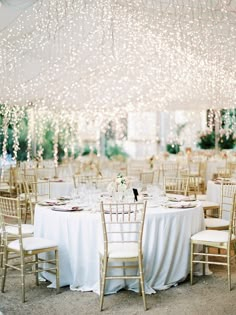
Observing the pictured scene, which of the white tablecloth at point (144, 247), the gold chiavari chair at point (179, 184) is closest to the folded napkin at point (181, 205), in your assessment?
the white tablecloth at point (144, 247)

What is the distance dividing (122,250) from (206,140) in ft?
42.7

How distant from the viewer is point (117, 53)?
1009 centimetres

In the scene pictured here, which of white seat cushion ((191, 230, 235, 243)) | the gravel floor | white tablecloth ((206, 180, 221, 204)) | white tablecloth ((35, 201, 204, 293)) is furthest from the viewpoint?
white tablecloth ((206, 180, 221, 204))

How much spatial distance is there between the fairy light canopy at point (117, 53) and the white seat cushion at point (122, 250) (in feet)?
11.0

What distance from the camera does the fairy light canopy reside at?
734 cm

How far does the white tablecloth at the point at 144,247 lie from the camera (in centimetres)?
522


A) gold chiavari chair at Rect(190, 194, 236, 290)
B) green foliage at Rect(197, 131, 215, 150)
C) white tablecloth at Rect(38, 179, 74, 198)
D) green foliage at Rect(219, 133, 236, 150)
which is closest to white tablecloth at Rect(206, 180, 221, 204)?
white tablecloth at Rect(38, 179, 74, 198)

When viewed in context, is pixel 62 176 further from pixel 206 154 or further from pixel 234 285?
pixel 206 154

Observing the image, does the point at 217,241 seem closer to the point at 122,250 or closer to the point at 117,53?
the point at 122,250

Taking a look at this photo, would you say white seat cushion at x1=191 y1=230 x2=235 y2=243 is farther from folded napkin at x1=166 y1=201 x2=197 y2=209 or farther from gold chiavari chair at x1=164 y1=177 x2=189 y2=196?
gold chiavari chair at x1=164 y1=177 x2=189 y2=196

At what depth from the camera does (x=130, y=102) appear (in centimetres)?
1370

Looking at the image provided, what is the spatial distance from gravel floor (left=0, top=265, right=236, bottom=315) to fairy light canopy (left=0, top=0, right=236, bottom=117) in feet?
11.6

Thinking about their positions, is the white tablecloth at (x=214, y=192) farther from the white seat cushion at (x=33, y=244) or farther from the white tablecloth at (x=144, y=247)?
the white seat cushion at (x=33, y=244)

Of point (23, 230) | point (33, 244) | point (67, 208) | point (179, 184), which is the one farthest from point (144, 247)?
point (179, 184)
